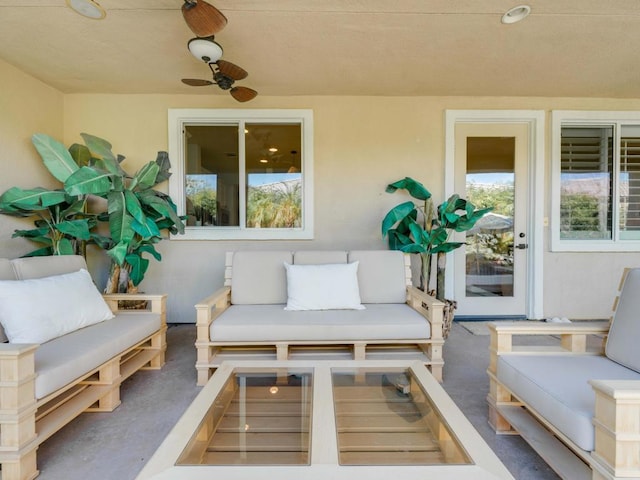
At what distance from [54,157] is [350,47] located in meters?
2.93

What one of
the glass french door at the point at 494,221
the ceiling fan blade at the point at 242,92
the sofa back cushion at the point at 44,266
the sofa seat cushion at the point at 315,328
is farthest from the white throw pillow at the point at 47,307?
the glass french door at the point at 494,221

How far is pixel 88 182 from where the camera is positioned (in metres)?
2.78

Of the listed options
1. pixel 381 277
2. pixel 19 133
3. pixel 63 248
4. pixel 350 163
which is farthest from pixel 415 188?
pixel 19 133

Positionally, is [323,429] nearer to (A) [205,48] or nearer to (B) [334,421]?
(B) [334,421]

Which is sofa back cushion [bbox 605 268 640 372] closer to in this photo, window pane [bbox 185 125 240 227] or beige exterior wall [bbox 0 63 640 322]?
beige exterior wall [bbox 0 63 640 322]

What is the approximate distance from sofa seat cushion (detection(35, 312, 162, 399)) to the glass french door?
3.55 metres

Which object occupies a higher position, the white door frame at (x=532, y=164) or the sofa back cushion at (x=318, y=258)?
the white door frame at (x=532, y=164)

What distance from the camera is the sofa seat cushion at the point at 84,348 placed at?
161cm

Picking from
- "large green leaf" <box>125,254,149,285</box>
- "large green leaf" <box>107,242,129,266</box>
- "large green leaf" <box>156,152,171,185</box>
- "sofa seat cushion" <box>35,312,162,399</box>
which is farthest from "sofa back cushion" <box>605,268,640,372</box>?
"large green leaf" <box>156,152,171,185</box>


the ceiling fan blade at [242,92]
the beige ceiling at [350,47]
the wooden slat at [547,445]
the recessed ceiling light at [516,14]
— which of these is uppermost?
the beige ceiling at [350,47]

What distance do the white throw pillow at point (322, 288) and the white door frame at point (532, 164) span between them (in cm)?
204

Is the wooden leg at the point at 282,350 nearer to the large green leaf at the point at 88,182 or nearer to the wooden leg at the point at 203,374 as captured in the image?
the wooden leg at the point at 203,374

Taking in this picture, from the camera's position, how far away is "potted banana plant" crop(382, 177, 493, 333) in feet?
10.8

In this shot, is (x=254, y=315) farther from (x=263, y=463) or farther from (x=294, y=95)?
(x=294, y=95)
